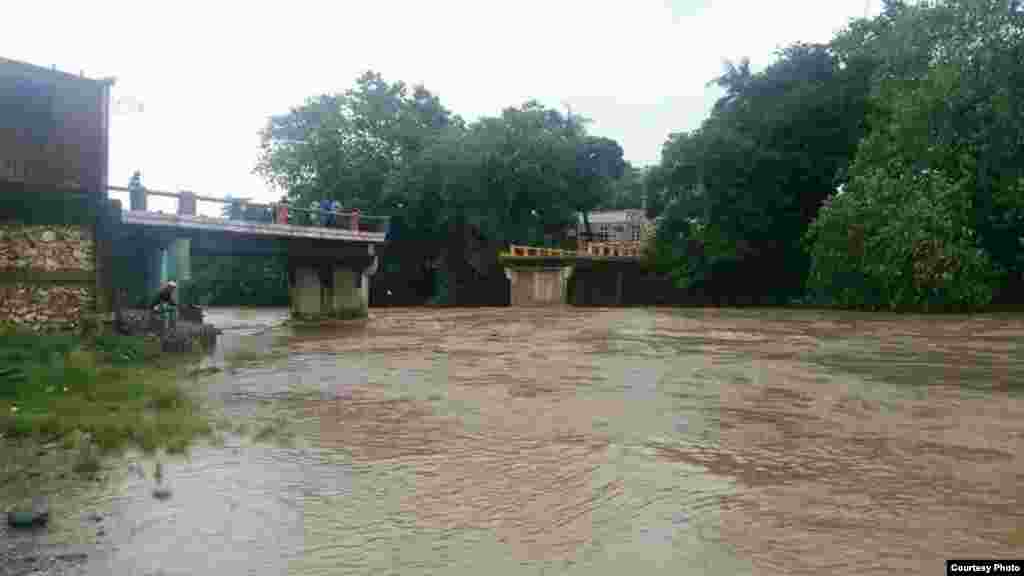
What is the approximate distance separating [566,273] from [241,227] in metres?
27.0

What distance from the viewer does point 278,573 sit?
5.46 metres

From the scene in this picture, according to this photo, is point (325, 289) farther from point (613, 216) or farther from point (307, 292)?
point (613, 216)

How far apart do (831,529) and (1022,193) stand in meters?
32.0

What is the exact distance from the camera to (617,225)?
70938mm

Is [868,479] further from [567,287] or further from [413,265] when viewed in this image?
[413,265]

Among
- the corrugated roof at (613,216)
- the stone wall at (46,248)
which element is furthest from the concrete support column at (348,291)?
the corrugated roof at (613,216)

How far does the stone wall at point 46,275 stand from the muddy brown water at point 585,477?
479 cm

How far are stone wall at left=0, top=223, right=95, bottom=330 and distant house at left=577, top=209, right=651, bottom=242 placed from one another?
172 ft

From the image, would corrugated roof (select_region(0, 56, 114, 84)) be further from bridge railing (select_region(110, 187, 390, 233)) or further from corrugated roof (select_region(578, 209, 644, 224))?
corrugated roof (select_region(578, 209, 644, 224))

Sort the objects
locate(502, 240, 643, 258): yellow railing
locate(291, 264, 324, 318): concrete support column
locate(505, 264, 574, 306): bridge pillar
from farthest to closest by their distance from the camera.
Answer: locate(505, 264, 574, 306): bridge pillar, locate(502, 240, 643, 258): yellow railing, locate(291, 264, 324, 318): concrete support column

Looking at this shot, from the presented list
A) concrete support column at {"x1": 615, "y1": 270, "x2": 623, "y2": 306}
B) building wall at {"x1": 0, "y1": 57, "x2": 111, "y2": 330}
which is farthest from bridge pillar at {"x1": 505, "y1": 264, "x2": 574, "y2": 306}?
building wall at {"x1": 0, "y1": 57, "x2": 111, "y2": 330}

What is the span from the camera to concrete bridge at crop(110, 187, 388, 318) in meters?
21.1

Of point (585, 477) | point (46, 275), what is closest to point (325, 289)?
point (46, 275)

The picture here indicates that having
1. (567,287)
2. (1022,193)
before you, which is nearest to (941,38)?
(1022,193)
